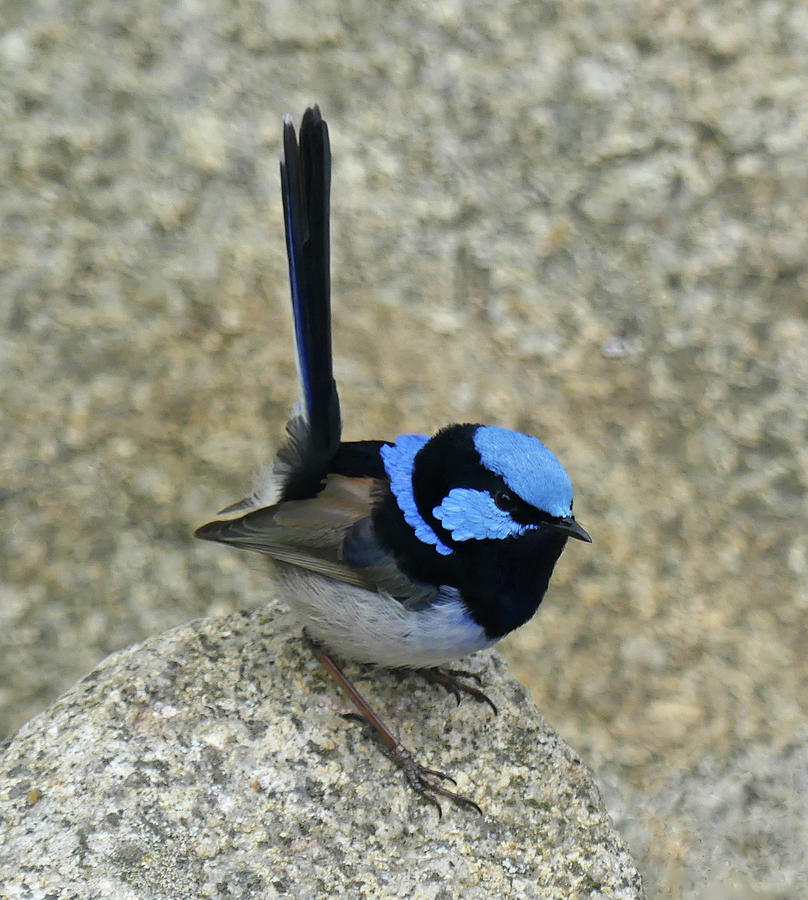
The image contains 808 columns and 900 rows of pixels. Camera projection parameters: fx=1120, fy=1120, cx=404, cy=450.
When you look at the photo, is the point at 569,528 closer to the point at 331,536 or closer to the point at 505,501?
the point at 505,501

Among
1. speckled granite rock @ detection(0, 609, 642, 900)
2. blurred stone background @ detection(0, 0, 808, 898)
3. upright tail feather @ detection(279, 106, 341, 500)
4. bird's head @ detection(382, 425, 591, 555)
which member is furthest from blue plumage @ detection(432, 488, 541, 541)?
blurred stone background @ detection(0, 0, 808, 898)

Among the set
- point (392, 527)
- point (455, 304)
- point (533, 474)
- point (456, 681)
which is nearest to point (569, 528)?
point (533, 474)

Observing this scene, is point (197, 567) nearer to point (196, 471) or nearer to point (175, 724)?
point (196, 471)

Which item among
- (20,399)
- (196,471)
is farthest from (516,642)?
(20,399)

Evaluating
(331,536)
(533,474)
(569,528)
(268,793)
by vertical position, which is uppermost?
(533,474)

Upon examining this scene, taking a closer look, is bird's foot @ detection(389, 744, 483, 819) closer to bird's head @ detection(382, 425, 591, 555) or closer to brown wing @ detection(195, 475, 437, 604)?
brown wing @ detection(195, 475, 437, 604)

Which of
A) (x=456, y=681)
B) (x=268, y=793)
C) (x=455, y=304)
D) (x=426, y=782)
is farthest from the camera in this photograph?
(x=455, y=304)
